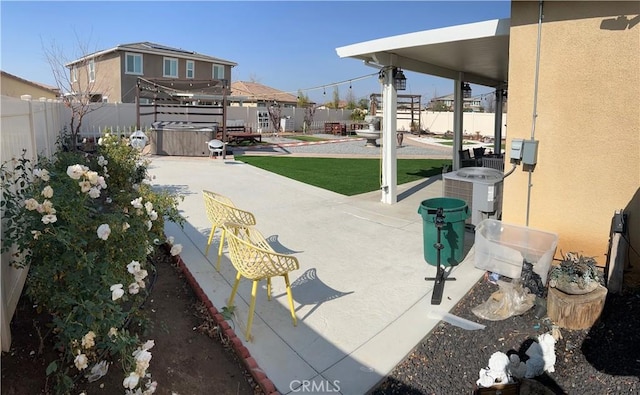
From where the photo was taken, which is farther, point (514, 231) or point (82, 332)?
point (514, 231)

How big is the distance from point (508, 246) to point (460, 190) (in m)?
1.66

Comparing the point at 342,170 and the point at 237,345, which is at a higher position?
the point at 342,170

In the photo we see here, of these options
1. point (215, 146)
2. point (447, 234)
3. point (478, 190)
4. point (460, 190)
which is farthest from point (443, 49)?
point (215, 146)

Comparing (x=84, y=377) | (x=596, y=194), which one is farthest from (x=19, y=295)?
(x=596, y=194)

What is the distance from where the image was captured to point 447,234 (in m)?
5.32

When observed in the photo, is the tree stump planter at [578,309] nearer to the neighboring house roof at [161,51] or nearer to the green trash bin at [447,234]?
the green trash bin at [447,234]

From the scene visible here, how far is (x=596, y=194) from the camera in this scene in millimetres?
5004

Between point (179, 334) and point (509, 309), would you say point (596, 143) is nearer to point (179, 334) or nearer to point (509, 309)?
point (509, 309)

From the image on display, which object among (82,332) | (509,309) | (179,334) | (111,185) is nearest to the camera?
(82,332)

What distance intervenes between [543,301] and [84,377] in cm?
395

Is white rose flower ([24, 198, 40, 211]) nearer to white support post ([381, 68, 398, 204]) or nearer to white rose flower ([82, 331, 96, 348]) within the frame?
white rose flower ([82, 331, 96, 348])

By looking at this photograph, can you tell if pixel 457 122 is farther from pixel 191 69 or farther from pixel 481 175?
pixel 191 69

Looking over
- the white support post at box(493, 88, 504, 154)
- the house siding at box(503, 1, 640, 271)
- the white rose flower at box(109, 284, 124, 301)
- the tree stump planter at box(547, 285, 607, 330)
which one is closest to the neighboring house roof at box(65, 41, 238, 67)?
the white support post at box(493, 88, 504, 154)

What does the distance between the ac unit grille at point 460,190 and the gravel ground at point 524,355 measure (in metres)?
2.71
